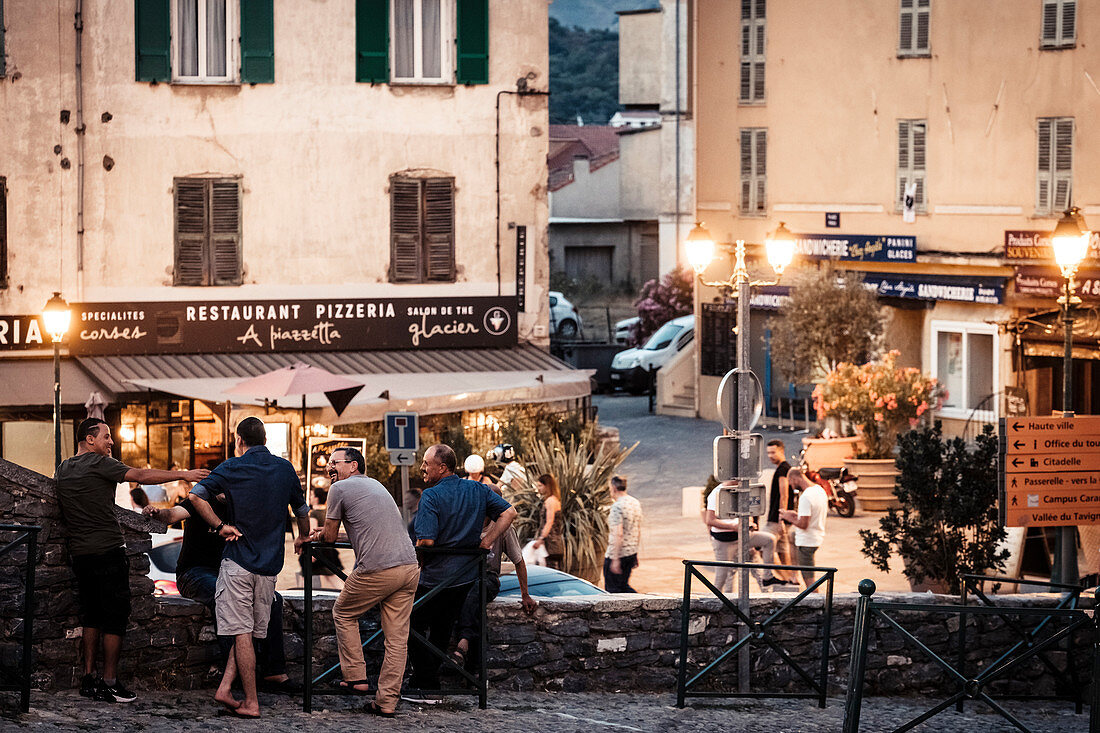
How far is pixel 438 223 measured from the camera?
74.7 feet

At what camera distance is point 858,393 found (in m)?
23.6

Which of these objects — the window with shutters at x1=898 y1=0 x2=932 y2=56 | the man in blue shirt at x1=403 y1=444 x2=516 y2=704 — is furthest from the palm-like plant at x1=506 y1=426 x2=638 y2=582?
the window with shutters at x1=898 y1=0 x2=932 y2=56

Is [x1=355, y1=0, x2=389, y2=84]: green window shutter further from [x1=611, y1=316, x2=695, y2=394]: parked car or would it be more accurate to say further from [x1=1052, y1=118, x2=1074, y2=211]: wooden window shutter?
[x1=611, y1=316, x2=695, y2=394]: parked car

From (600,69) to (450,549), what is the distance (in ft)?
295

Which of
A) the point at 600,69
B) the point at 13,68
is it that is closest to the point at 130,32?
the point at 13,68

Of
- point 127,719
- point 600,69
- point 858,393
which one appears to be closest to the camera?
point 127,719

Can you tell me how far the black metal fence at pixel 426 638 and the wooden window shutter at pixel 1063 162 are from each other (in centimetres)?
2009

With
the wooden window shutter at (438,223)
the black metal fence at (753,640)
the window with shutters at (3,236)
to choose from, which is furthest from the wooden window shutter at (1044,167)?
the black metal fence at (753,640)

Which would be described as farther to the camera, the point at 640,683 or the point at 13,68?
the point at 13,68

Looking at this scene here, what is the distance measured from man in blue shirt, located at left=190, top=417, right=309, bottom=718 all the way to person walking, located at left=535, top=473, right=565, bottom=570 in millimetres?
7076

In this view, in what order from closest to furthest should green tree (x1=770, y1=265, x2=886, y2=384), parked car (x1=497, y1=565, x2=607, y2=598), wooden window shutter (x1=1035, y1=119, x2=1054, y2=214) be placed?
parked car (x1=497, y1=565, x2=607, y2=598)
wooden window shutter (x1=1035, y1=119, x2=1054, y2=214)
green tree (x1=770, y1=265, x2=886, y2=384)

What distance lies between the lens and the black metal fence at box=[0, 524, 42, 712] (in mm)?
8469

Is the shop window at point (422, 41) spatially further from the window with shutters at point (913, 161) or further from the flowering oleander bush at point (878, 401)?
the window with shutters at point (913, 161)

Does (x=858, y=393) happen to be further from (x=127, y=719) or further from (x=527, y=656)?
(x=127, y=719)
